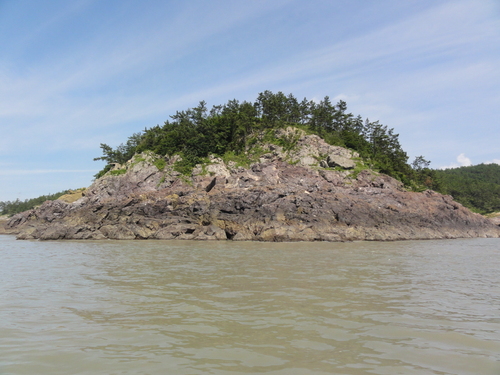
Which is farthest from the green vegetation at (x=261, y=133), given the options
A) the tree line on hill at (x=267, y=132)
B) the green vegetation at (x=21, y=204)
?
the green vegetation at (x=21, y=204)

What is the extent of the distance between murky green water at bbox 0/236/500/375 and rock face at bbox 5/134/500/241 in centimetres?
1753

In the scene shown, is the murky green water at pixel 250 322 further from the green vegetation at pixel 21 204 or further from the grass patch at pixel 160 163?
the green vegetation at pixel 21 204

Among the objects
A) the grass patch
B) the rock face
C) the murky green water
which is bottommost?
the murky green water

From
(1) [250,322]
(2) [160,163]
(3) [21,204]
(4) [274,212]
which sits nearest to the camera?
(1) [250,322]

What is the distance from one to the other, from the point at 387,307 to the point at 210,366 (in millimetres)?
4704

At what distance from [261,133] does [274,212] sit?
25334 mm

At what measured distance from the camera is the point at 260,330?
582 centimetres

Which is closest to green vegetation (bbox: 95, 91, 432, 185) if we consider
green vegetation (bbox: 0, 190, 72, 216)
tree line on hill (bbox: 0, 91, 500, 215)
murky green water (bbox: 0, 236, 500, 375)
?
tree line on hill (bbox: 0, 91, 500, 215)

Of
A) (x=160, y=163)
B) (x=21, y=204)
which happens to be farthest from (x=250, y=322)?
(x=21, y=204)

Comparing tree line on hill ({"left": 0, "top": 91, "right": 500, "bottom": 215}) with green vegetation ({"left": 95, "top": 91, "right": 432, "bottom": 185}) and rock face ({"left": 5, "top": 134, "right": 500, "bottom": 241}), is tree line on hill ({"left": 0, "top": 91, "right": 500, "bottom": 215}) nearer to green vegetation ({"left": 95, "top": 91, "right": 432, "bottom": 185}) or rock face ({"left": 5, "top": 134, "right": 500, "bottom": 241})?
green vegetation ({"left": 95, "top": 91, "right": 432, "bottom": 185})

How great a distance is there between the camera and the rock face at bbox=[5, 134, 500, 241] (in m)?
29.4

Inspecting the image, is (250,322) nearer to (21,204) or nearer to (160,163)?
(160,163)

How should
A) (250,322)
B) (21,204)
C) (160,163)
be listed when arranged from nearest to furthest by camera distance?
1. (250,322)
2. (160,163)
3. (21,204)

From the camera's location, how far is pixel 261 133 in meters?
53.1
